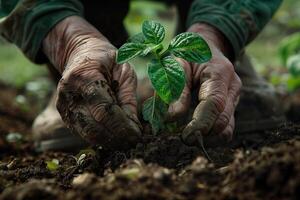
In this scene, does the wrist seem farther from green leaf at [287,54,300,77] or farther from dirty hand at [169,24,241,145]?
green leaf at [287,54,300,77]

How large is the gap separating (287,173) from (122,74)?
77 centimetres

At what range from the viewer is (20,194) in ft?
4.36

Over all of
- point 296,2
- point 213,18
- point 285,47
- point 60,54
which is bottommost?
point 296,2

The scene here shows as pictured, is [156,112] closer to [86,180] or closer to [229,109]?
[229,109]

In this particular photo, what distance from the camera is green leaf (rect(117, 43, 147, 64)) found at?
166cm

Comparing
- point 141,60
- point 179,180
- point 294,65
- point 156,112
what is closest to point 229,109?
point 156,112

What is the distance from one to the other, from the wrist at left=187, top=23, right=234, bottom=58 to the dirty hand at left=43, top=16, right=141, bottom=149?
464 millimetres

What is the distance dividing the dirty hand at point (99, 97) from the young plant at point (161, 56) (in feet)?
0.35

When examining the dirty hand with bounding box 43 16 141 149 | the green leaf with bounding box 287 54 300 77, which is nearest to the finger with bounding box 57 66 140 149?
the dirty hand with bounding box 43 16 141 149

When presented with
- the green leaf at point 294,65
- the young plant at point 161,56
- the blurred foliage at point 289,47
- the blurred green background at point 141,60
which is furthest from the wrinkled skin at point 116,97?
the blurred green background at point 141,60

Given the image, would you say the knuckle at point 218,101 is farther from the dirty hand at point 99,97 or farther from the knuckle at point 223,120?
the dirty hand at point 99,97

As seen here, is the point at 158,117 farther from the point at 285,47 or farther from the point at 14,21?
the point at 285,47

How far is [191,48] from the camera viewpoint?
5.52 feet

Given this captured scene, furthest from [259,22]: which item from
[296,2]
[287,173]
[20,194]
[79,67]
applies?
[296,2]
